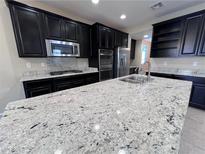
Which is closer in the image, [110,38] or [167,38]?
[167,38]

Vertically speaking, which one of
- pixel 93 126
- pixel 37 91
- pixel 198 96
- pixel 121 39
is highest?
pixel 121 39

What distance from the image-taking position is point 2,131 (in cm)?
54

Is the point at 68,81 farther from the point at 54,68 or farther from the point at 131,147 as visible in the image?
the point at 131,147

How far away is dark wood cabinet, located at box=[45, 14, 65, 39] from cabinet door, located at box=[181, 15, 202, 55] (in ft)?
11.1

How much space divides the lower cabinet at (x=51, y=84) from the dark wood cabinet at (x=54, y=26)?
3.69 feet

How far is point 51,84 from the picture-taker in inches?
84.6

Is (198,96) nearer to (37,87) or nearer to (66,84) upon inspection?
(66,84)

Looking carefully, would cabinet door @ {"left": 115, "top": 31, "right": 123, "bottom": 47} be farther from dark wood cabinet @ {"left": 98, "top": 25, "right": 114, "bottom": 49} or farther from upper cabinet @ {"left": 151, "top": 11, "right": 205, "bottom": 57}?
upper cabinet @ {"left": 151, "top": 11, "right": 205, "bottom": 57}

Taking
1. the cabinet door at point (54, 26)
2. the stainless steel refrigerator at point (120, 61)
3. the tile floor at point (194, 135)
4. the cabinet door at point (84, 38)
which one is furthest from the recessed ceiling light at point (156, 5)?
the tile floor at point (194, 135)

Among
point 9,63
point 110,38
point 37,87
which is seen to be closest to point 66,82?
point 37,87

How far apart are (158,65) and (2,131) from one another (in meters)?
4.05

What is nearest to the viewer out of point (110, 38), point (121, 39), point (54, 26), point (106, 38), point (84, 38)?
point (54, 26)

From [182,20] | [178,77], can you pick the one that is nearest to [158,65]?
[178,77]

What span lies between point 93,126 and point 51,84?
6.41ft
